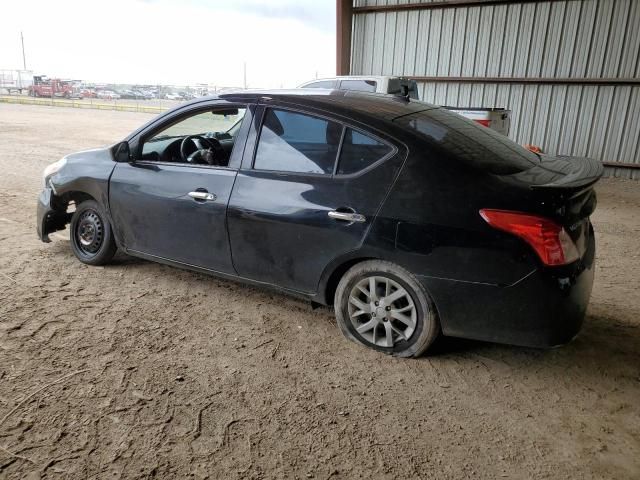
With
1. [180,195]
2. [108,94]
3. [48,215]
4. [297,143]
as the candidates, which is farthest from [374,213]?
[108,94]

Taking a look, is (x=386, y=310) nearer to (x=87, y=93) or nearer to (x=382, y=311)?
(x=382, y=311)

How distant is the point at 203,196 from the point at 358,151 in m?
1.22

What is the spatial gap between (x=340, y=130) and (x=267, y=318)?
1.48 m

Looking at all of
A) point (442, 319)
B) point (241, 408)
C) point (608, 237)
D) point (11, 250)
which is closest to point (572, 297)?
point (442, 319)

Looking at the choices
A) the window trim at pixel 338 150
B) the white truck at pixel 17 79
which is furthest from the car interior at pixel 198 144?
the white truck at pixel 17 79

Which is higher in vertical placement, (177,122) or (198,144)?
(177,122)

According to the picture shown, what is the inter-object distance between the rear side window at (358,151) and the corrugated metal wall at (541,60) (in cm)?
1049

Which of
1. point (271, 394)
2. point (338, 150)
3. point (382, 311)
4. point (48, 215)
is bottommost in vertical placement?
point (271, 394)

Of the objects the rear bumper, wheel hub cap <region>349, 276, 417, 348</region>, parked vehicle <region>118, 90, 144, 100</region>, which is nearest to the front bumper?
wheel hub cap <region>349, 276, 417, 348</region>

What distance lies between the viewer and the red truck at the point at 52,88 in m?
39.4

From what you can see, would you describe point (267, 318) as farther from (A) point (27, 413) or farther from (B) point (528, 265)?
(B) point (528, 265)

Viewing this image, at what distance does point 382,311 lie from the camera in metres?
3.11

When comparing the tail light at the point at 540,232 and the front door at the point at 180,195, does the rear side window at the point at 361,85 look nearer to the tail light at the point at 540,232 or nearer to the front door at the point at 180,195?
the front door at the point at 180,195

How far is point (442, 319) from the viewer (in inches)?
114
